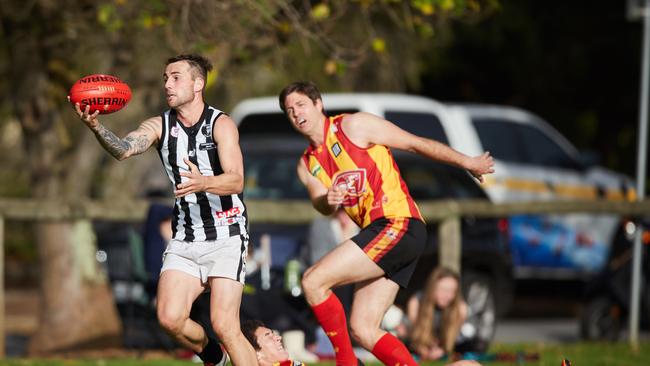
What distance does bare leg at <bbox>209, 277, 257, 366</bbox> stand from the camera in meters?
7.32

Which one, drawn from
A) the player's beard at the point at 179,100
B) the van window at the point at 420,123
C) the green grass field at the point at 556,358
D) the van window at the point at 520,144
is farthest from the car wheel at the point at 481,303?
the player's beard at the point at 179,100

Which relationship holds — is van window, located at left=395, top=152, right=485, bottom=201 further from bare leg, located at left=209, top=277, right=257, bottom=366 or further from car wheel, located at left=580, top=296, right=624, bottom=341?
bare leg, located at left=209, top=277, right=257, bottom=366

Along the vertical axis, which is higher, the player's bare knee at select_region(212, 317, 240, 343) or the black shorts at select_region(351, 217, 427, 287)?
the black shorts at select_region(351, 217, 427, 287)

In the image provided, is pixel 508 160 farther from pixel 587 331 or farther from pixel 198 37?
pixel 198 37

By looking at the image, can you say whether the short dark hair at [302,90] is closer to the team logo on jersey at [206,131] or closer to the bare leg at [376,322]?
the team logo on jersey at [206,131]

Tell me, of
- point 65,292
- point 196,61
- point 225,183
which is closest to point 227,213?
point 225,183

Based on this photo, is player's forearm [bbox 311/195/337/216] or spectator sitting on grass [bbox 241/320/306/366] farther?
player's forearm [bbox 311/195/337/216]

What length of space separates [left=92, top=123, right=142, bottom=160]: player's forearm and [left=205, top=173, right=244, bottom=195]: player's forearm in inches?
20.2

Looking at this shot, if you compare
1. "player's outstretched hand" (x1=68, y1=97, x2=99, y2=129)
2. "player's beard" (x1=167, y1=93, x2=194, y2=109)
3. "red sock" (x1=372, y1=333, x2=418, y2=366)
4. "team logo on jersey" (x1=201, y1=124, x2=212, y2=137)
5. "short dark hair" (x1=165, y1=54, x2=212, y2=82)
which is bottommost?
"red sock" (x1=372, y1=333, x2=418, y2=366)

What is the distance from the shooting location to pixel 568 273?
15453 mm

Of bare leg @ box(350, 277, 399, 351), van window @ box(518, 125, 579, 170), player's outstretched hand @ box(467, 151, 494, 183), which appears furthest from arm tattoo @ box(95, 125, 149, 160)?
van window @ box(518, 125, 579, 170)

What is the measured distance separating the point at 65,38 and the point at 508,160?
5.72 meters

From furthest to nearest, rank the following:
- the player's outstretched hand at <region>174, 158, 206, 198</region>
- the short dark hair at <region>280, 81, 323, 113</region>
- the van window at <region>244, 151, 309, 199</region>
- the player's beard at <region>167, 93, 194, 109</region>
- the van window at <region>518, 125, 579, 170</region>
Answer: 1. the van window at <region>518, 125, 579, 170</region>
2. the van window at <region>244, 151, 309, 199</region>
3. the short dark hair at <region>280, 81, 323, 113</region>
4. the player's beard at <region>167, 93, 194, 109</region>
5. the player's outstretched hand at <region>174, 158, 206, 198</region>

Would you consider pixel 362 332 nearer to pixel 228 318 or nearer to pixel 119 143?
pixel 228 318
